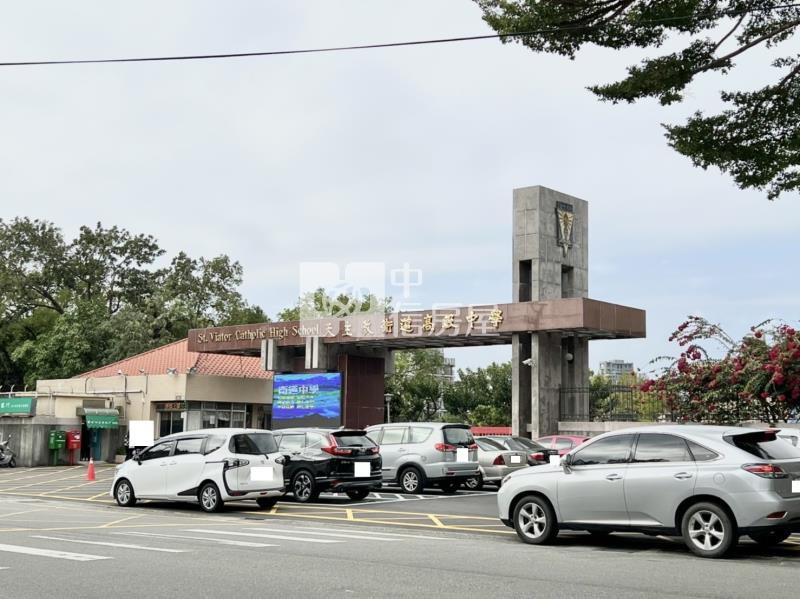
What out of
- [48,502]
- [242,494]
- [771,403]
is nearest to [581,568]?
[242,494]

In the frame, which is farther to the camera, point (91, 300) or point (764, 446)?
point (91, 300)

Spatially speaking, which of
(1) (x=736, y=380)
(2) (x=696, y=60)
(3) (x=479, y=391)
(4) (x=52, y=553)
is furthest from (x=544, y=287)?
(3) (x=479, y=391)

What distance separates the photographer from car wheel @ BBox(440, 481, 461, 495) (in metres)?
22.6

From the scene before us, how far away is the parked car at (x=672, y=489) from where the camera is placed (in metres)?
11.2

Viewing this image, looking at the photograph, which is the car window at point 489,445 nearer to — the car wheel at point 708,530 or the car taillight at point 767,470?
the car wheel at point 708,530

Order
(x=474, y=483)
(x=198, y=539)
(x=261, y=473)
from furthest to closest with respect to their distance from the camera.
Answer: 1. (x=474, y=483)
2. (x=261, y=473)
3. (x=198, y=539)

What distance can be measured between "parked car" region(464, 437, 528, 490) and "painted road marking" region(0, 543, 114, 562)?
14.0 m

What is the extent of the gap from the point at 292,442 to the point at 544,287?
15.0 metres

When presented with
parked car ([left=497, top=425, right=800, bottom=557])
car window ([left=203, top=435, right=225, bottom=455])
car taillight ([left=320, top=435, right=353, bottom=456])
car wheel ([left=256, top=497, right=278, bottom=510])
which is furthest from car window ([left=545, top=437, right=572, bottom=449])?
parked car ([left=497, top=425, right=800, bottom=557])

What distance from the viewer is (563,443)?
25.1m

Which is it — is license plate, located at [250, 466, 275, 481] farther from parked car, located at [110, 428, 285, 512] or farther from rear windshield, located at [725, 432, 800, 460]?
rear windshield, located at [725, 432, 800, 460]

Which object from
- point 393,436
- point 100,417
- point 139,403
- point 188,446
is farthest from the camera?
point 139,403

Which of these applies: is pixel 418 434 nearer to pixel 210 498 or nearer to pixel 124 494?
pixel 210 498

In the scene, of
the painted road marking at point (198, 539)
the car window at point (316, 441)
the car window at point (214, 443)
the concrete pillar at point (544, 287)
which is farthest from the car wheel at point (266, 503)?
the concrete pillar at point (544, 287)
